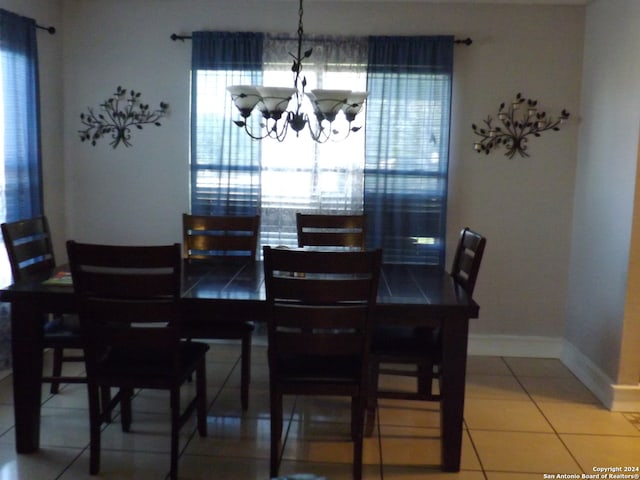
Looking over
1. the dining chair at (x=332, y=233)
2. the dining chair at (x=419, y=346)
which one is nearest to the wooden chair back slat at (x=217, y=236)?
the dining chair at (x=332, y=233)

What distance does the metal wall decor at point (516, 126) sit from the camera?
13.2 ft

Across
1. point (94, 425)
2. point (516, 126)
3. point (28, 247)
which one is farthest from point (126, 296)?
point (516, 126)

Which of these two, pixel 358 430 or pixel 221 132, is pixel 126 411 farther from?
pixel 221 132

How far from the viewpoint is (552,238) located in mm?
4129

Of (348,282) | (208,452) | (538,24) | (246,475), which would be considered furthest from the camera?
(538,24)

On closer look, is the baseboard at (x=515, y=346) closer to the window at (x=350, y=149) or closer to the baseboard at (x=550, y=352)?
the baseboard at (x=550, y=352)

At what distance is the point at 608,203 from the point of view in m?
3.52

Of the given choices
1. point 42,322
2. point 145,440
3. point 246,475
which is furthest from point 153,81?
point 246,475

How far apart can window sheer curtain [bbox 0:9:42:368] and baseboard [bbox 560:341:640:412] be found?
3.46 m

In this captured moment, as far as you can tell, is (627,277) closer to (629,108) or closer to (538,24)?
(629,108)

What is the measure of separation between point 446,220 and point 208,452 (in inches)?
86.9

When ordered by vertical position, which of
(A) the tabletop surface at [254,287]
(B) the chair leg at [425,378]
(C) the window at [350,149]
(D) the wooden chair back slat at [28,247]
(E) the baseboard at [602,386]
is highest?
(C) the window at [350,149]

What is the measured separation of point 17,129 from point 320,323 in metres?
2.37

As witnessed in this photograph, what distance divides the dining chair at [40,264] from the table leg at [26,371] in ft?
0.29
